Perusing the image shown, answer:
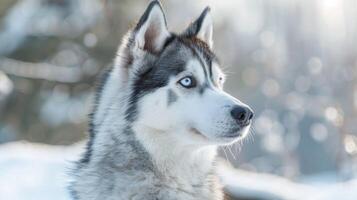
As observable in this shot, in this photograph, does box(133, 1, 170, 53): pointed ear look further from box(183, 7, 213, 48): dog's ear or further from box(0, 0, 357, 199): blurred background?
box(0, 0, 357, 199): blurred background

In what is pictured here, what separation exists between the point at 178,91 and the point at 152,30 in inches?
17.3

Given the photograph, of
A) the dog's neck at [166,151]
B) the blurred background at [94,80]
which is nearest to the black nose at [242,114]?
Answer: the dog's neck at [166,151]

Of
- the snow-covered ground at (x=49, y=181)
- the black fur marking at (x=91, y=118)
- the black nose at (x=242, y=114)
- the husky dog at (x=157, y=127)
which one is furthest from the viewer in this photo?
the snow-covered ground at (x=49, y=181)

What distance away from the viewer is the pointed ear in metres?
4.48

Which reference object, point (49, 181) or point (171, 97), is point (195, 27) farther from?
point (49, 181)

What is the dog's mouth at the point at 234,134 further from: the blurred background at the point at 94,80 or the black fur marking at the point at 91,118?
the blurred background at the point at 94,80

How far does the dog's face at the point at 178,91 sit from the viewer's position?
4.27 meters

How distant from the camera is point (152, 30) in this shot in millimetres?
4598

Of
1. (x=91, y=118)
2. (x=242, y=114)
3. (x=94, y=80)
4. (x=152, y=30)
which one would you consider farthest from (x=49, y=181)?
(x=242, y=114)

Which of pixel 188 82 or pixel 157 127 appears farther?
pixel 188 82

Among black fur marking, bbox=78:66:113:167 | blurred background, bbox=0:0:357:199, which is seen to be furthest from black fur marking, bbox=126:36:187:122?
blurred background, bbox=0:0:357:199

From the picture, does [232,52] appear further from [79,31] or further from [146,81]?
[146,81]

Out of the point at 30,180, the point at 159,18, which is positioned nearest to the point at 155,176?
the point at 159,18

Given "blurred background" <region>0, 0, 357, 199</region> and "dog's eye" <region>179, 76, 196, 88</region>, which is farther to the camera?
"blurred background" <region>0, 0, 357, 199</region>
